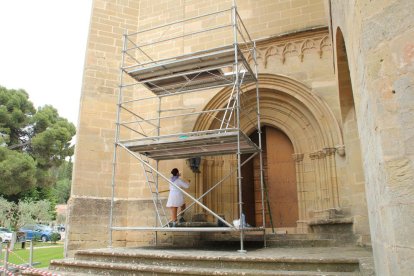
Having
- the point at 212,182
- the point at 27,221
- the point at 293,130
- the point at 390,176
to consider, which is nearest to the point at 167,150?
the point at 212,182

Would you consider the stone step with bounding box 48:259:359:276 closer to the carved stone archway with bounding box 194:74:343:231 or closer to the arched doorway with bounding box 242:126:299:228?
the carved stone archway with bounding box 194:74:343:231

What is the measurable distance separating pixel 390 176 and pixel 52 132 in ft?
86.6

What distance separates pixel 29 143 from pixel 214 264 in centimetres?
2469

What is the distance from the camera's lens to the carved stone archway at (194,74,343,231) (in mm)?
6270

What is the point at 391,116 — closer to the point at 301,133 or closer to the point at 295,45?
the point at 301,133

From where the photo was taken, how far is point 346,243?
556 cm

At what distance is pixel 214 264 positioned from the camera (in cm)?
396

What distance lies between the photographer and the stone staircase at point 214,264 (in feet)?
11.3

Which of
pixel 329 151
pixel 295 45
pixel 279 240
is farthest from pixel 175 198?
pixel 295 45

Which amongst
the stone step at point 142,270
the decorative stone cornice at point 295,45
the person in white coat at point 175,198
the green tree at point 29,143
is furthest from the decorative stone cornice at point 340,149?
the green tree at point 29,143

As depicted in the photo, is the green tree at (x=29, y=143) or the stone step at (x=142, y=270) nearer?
the stone step at (x=142, y=270)

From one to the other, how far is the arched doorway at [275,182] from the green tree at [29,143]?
745 inches

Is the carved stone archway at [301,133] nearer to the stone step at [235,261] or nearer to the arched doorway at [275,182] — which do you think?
the arched doorway at [275,182]

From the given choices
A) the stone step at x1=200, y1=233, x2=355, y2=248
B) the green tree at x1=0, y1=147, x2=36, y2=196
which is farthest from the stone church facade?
the green tree at x1=0, y1=147, x2=36, y2=196
